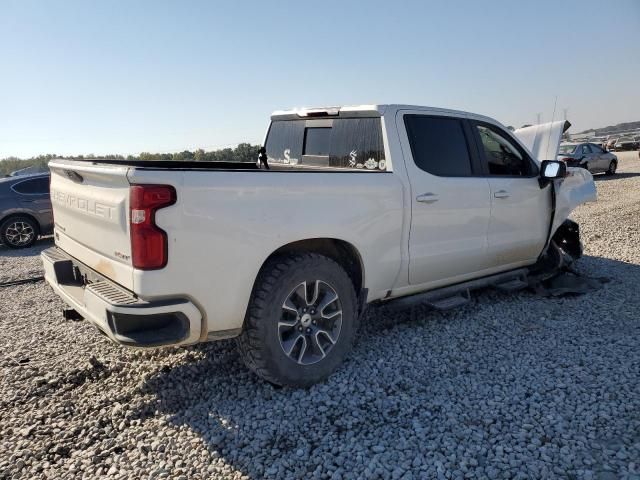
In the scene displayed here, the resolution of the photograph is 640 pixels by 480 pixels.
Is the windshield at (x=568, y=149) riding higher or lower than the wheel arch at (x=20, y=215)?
higher

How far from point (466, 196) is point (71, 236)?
326 cm

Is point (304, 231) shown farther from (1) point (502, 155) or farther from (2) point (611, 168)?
(2) point (611, 168)

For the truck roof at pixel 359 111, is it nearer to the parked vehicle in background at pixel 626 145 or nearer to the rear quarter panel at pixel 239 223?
the rear quarter panel at pixel 239 223

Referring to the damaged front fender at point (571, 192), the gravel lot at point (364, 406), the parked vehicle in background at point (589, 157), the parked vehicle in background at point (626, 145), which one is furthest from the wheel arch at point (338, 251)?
the parked vehicle in background at point (626, 145)

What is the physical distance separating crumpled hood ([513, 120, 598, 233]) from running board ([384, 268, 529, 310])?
2.50 feet

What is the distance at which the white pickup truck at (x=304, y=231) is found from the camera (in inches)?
110

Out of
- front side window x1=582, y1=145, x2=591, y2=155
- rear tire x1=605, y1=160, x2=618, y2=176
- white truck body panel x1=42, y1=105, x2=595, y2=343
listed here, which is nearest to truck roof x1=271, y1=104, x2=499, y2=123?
white truck body panel x1=42, y1=105, x2=595, y2=343

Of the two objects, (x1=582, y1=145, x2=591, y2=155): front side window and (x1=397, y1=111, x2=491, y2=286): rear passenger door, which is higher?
(x1=582, y1=145, x2=591, y2=155): front side window

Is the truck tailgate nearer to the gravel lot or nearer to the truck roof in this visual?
the gravel lot

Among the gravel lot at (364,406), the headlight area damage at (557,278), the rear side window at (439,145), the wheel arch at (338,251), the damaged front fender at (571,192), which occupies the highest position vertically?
the rear side window at (439,145)

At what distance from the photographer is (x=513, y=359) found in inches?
152

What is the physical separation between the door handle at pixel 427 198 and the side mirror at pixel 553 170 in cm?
160

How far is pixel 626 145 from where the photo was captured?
4047cm

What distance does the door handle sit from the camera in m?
3.95
